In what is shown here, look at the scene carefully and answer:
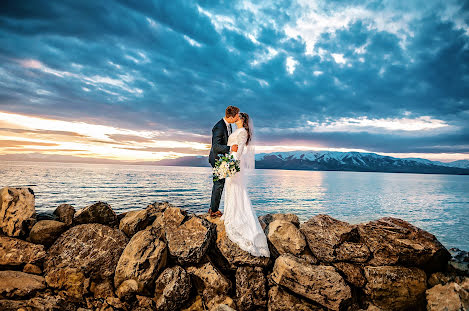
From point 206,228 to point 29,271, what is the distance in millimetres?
5106

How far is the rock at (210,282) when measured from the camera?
20.3 feet

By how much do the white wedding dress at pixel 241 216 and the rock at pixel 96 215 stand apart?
4.13 m

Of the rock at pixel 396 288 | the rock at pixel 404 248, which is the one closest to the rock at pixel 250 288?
the rock at pixel 396 288

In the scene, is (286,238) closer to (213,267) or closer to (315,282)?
(315,282)

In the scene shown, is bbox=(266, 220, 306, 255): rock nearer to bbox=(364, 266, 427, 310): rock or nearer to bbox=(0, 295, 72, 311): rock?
bbox=(364, 266, 427, 310): rock

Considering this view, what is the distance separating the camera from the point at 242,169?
742 cm

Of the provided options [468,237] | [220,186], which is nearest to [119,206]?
[220,186]

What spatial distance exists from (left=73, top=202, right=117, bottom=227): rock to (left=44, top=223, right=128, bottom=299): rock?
0.42 m

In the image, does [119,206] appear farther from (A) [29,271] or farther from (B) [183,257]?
(B) [183,257]

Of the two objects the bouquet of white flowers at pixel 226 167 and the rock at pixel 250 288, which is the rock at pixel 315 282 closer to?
the rock at pixel 250 288

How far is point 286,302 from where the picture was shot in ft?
19.8

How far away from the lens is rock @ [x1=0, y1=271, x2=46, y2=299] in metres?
5.68

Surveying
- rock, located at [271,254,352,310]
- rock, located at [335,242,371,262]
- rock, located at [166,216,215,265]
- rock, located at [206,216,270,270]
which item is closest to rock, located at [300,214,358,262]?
rock, located at [335,242,371,262]

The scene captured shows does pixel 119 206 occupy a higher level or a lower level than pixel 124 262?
lower
